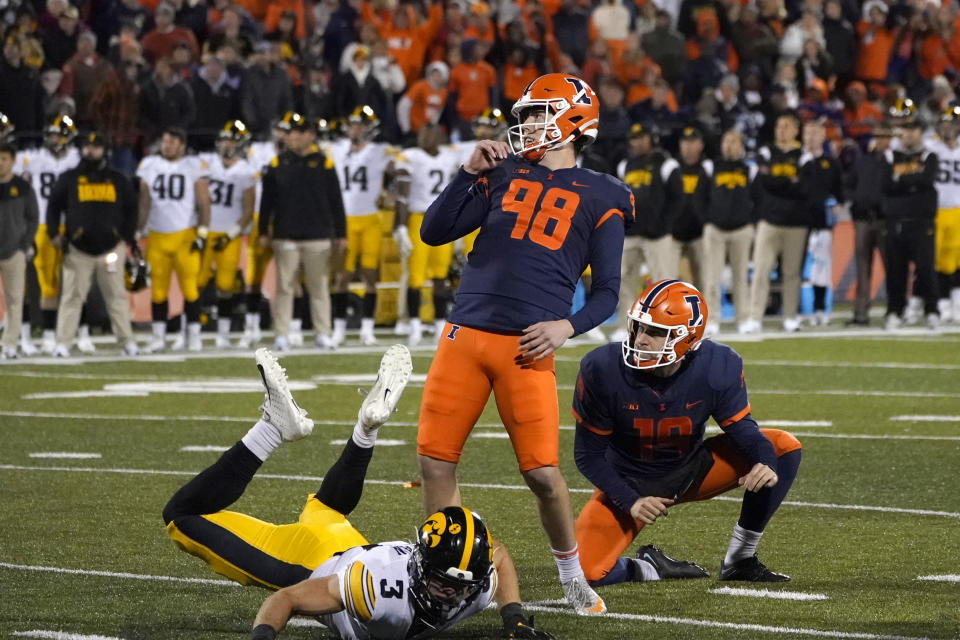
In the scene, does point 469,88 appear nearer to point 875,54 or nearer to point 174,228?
point 174,228

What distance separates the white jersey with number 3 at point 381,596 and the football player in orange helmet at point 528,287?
69 centimetres

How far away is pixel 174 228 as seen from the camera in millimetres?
15375

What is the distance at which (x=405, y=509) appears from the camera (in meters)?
7.63

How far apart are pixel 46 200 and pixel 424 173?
3.42 meters

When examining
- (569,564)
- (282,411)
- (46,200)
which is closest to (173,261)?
(46,200)

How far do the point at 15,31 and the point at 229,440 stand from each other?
9.09 meters

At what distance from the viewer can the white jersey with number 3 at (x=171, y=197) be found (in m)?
15.4

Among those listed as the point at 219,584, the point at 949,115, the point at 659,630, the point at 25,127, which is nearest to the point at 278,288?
the point at 25,127

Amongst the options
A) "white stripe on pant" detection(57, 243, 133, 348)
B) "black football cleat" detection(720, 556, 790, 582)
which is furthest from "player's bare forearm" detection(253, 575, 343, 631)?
"white stripe on pant" detection(57, 243, 133, 348)

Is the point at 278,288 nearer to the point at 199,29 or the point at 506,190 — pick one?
the point at 199,29

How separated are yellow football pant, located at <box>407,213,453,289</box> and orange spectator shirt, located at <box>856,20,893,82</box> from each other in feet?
30.9

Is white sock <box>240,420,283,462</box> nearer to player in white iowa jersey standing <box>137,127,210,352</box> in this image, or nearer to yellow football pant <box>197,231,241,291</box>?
player in white iowa jersey standing <box>137,127,210,352</box>

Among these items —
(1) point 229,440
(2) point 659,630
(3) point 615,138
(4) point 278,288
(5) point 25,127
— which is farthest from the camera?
(3) point 615,138

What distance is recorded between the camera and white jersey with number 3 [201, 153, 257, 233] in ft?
52.4
